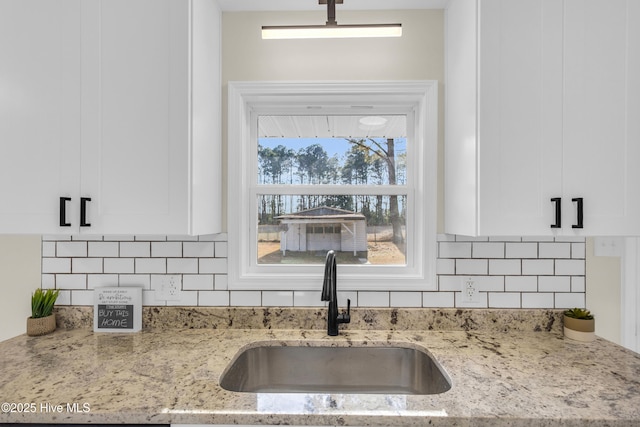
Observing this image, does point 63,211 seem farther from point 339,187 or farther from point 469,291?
point 469,291

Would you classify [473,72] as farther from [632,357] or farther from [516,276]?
[632,357]

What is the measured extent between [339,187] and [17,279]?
5.42ft

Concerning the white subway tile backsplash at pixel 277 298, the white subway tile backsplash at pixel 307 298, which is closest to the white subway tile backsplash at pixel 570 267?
the white subway tile backsplash at pixel 307 298

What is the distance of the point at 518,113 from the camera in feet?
4.15

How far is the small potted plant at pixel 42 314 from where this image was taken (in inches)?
59.0

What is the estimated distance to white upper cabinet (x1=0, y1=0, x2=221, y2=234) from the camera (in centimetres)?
127

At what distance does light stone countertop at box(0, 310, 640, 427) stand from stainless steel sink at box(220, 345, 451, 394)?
5 cm

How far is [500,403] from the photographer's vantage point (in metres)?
0.96

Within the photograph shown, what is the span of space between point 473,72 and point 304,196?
92cm

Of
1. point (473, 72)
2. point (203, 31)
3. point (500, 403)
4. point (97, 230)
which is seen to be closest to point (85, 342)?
point (97, 230)

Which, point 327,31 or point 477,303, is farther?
point 477,303

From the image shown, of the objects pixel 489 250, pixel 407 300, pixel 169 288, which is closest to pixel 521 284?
pixel 489 250

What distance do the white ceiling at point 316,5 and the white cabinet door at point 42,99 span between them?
638 millimetres

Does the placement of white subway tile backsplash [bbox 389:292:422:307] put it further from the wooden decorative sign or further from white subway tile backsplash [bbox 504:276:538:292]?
the wooden decorative sign
